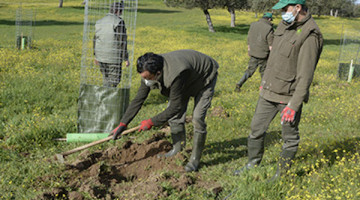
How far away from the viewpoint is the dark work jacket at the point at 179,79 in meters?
3.88

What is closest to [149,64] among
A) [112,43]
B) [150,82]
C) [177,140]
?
[150,82]

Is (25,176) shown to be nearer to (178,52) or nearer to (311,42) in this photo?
(178,52)

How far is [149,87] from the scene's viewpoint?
4.35 meters

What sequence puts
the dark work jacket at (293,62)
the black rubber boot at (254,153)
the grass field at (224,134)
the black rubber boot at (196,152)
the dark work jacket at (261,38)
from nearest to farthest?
the dark work jacket at (293,62), the grass field at (224,134), the black rubber boot at (254,153), the black rubber boot at (196,152), the dark work jacket at (261,38)

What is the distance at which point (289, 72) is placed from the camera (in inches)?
150

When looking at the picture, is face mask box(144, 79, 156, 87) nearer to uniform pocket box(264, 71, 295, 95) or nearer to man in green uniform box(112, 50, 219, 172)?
man in green uniform box(112, 50, 219, 172)

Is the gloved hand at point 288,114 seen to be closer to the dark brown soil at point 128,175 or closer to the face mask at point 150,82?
the dark brown soil at point 128,175

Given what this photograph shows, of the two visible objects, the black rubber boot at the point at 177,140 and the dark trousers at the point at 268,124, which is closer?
the dark trousers at the point at 268,124

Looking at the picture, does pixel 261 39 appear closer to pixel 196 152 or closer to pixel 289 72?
pixel 196 152

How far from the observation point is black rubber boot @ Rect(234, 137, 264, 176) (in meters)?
4.41

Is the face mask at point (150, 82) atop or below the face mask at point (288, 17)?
below

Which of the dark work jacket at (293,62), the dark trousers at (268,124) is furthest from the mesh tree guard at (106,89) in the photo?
the dark work jacket at (293,62)

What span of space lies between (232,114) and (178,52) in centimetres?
322

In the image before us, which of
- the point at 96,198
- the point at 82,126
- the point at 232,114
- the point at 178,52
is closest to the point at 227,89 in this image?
the point at 232,114
